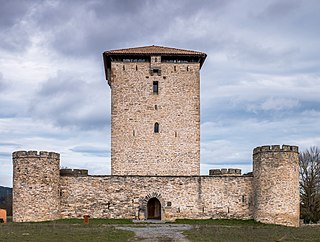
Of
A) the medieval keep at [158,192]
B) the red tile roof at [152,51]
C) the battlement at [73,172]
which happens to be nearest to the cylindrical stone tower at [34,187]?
the medieval keep at [158,192]

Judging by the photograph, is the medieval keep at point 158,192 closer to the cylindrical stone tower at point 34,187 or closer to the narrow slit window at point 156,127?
the cylindrical stone tower at point 34,187

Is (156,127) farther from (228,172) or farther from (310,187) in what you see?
(310,187)

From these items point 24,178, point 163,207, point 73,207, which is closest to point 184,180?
point 163,207

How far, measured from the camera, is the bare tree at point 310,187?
36719 millimetres

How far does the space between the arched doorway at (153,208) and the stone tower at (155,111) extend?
138 inches

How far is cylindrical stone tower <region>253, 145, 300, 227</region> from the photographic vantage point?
2745 centimetres

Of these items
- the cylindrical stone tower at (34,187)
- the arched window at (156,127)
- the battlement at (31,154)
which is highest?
the arched window at (156,127)

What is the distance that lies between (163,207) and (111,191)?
2834mm

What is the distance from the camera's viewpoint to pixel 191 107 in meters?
35.0

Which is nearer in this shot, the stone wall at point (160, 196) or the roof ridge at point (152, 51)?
the stone wall at point (160, 196)

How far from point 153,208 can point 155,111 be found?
22.6 ft

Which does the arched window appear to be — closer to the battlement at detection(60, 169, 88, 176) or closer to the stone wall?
the battlement at detection(60, 169, 88, 176)

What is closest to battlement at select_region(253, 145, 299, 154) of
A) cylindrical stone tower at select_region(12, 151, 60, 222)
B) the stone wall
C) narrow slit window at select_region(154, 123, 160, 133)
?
the stone wall

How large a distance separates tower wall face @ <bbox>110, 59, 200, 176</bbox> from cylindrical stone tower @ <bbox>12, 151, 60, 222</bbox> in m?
6.42
